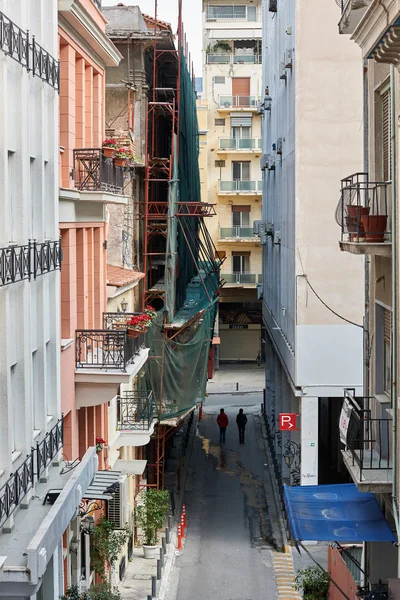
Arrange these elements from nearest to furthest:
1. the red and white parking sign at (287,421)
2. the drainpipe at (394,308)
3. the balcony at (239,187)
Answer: the drainpipe at (394,308) → the red and white parking sign at (287,421) → the balcony at (239,187)

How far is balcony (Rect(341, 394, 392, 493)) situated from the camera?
1487cm

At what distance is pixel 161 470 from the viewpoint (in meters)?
34.3

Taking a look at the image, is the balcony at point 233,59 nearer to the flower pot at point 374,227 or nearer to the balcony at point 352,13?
the balcony at point 352,13

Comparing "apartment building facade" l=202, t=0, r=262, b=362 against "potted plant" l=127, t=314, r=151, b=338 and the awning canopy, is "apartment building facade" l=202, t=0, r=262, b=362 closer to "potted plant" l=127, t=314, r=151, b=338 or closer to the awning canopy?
"potted plant" l=127, t=314, r=151, b=338

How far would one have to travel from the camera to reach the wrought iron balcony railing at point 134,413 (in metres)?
26.5

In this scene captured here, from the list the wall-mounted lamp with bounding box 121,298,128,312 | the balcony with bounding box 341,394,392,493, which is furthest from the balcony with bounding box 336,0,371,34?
the wall-mounted lamp with bounding box 121,298,128,312

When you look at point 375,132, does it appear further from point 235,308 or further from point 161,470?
point 235,308

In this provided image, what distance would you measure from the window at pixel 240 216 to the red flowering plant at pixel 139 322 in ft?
135

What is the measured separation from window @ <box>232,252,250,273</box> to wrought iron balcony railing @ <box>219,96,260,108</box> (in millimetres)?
9021

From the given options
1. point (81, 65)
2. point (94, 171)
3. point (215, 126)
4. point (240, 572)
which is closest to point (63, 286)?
point (94, 171)

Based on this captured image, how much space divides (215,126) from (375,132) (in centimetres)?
4800

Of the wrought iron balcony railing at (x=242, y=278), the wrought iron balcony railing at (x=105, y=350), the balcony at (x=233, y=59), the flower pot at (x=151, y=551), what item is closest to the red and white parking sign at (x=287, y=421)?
the flower pot at (x=151, y=551)

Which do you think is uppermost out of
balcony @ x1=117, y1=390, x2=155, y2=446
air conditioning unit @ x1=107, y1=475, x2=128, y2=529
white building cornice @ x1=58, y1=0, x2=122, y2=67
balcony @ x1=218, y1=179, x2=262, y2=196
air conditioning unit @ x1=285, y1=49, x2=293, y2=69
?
air conditioning unit @ x1=285, y1=49, x2=293, y2=69

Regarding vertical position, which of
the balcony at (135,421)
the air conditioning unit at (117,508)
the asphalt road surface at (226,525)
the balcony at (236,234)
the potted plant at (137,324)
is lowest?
the asphalt road surface at (226,525)
